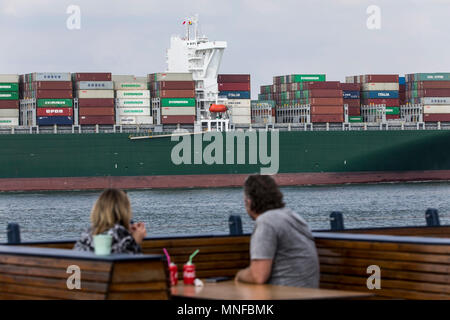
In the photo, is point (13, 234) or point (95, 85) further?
point (95, 85)

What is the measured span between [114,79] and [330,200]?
53.2ft

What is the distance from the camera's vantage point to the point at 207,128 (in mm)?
48719

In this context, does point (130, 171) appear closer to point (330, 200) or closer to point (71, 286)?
point (330, 200)

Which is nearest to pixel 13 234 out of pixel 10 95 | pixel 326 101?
pixel 10 95

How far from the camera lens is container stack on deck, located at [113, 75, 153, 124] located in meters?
47.7

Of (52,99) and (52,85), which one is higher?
(52,85)

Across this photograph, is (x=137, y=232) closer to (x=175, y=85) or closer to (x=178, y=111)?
(x=178, y=111)

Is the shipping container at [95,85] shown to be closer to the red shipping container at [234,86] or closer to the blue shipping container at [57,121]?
the blue shipping container at [57,121]

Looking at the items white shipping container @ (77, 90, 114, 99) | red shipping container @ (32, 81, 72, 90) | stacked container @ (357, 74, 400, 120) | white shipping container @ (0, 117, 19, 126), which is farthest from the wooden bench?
stacked container @ (357, 74, 400, 120)

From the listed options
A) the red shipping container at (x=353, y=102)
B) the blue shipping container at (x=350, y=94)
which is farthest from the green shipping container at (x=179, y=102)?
the red shipping container at (x=353, y=102)

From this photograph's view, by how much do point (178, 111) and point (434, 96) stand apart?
1472cm

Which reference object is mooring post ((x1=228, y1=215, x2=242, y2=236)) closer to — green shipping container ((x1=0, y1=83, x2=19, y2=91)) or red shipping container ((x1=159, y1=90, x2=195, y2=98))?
red shipping container ((x1=159, y1=90, x2=195, y2=98))

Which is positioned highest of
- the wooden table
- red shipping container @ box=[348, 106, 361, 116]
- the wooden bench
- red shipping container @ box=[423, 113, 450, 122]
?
red shipping container @ box=[348, 106, 361, 116]

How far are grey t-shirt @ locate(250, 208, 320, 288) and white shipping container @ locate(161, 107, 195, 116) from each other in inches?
1657
